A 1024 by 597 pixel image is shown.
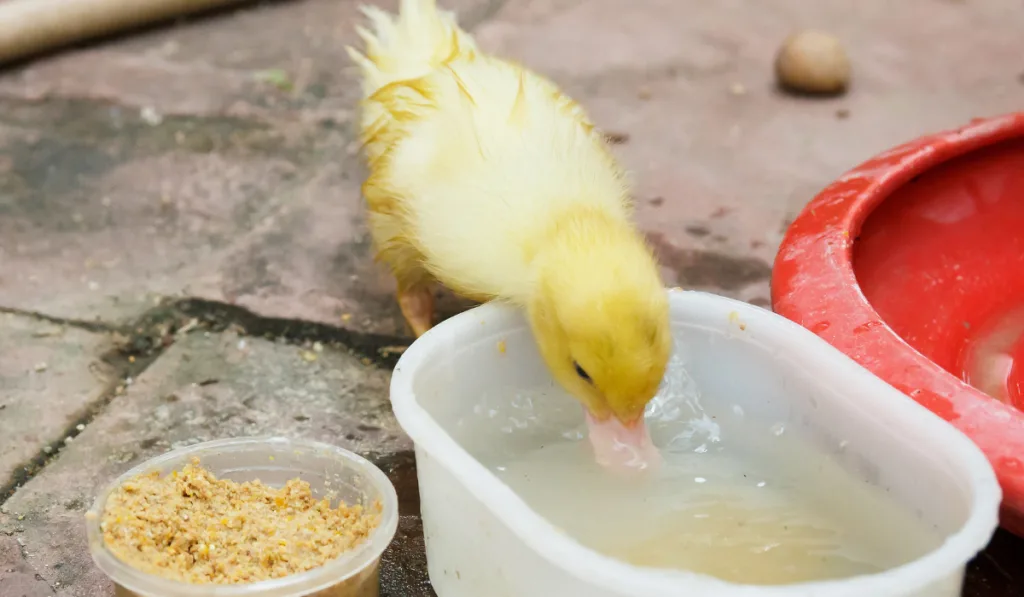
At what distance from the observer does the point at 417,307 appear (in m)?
1.97

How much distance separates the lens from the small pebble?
120 inches

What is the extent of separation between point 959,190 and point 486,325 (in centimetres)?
96

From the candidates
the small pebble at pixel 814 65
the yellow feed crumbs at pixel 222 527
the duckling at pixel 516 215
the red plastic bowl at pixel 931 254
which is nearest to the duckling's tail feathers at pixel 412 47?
the duckling at pixel 516 215

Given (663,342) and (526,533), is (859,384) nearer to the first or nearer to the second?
(663,342)

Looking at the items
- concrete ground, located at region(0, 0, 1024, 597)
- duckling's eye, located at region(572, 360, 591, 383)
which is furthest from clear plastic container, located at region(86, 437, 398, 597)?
duckling's eye, located at region(572, 360, 591, 383)

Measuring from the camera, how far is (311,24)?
Answer: 12.0 feet

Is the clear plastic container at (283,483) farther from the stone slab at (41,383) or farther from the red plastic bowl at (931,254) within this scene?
the red plastic bowl at (931,254)

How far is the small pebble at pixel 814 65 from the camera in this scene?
3049 mm

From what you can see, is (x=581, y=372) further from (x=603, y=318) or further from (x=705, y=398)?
(x=705, y=398)

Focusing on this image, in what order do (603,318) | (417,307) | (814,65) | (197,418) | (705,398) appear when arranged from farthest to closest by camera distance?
(814,65) → (417,307) → (197,418) → (705,398) → (603,318)

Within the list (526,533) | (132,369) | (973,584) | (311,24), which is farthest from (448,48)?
(311,24)

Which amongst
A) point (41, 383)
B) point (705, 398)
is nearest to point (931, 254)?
point (705, 398)

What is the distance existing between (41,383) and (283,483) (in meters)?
0.68

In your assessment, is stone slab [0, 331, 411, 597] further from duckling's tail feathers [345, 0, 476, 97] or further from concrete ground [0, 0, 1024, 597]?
duckling's tail feathers [345, 0, 476, 97]
